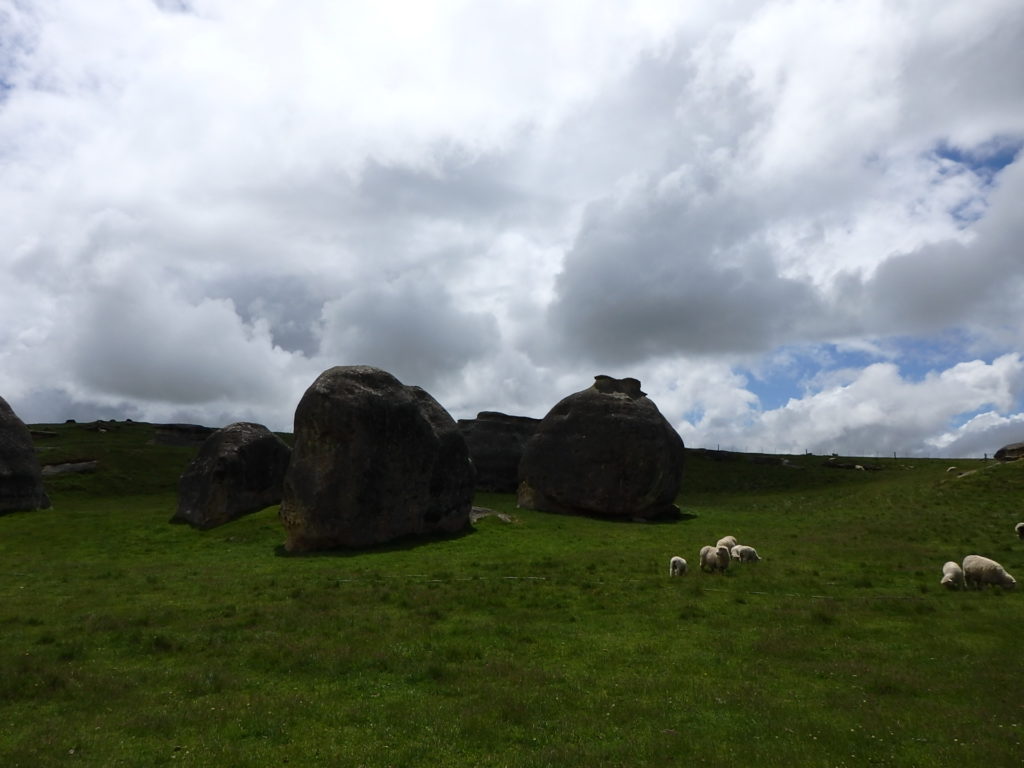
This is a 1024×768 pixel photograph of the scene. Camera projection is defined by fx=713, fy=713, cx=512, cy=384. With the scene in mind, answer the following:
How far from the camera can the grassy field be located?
11102 mm

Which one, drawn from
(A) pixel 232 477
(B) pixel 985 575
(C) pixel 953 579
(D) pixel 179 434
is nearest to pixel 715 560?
(C) pixel 953 579

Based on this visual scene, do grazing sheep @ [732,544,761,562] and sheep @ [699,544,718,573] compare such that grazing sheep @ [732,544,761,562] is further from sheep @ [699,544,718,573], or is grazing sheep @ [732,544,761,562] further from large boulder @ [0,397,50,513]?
large boulder @ [0,397,50,513]

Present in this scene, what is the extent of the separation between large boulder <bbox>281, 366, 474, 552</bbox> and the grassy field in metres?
1.94

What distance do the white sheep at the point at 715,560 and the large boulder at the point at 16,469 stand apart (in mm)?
47322

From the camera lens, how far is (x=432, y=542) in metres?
36.4

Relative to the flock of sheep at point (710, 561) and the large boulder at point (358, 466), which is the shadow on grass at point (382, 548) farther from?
the flock of sheep at point (710, 561)

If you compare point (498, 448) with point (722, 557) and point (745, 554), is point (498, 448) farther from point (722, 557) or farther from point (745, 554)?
point (722, 557)

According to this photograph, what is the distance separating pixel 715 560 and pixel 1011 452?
62487 mm

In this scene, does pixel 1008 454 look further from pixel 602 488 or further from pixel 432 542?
pixel 432 542

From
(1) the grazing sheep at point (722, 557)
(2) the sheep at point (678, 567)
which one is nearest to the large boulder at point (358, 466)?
(2) the sheep at point (678, 567)

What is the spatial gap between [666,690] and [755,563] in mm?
15451

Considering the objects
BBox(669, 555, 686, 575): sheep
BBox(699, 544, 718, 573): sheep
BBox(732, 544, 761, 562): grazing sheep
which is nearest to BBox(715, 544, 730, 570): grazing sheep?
BBox(699, 544, 718, 573): sheep

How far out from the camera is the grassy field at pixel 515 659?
1110cm

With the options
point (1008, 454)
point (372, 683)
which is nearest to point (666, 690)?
point (372, 683)
